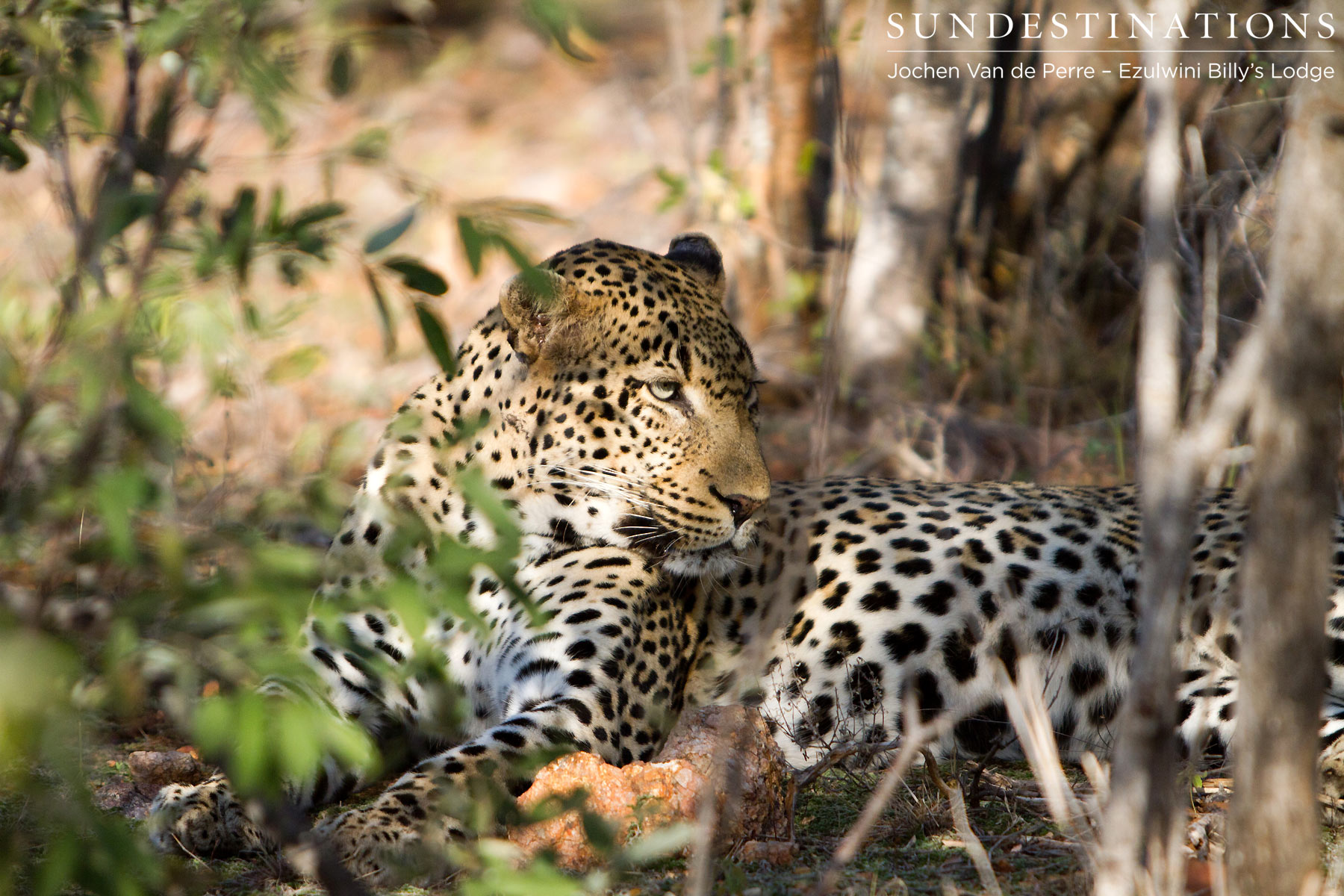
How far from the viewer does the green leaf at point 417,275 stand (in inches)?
95.7

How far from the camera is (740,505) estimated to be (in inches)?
198

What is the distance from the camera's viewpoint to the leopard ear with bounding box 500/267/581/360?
496 centimetres

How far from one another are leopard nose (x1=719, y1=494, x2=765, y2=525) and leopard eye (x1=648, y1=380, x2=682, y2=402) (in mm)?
461

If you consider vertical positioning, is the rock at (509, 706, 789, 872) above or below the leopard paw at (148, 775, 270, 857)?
above

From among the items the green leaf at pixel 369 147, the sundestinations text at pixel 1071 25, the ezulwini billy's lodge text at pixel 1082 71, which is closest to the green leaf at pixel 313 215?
the green leaf at pixel 369 147

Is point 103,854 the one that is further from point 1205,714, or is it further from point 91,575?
point 91,575

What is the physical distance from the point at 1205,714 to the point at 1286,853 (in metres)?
0.49

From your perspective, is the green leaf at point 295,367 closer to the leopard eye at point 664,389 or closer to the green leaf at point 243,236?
the leopard eye at point 664,389

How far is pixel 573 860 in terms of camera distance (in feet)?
12.2

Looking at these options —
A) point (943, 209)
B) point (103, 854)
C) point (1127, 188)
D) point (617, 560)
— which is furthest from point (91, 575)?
point (1127, 188)

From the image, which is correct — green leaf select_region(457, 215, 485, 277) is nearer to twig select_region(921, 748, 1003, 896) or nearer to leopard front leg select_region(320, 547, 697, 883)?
twig select_region(921, 748, 1003, 896)

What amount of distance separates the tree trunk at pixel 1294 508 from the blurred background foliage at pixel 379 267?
3.65ft

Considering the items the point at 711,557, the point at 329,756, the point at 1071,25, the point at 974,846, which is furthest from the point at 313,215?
the point at 1071,25

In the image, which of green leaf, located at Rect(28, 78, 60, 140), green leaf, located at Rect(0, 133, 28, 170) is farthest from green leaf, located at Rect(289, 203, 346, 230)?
green leaf, located at Rect(0, 133, 28, 170)
